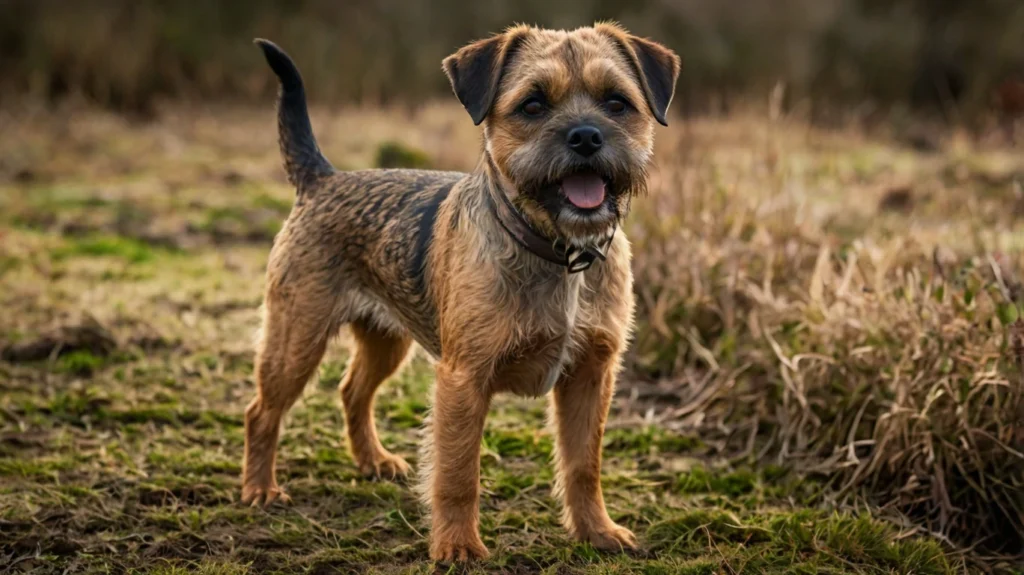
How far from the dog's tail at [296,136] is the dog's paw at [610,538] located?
2095mm

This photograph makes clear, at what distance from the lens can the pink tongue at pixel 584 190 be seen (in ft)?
12.1

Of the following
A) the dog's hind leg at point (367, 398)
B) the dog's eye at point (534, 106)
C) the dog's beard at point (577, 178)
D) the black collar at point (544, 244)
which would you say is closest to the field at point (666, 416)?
the dog's hind leg at point (367, 398)

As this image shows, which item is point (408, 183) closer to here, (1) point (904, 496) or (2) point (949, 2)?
(1) point (904, 496)

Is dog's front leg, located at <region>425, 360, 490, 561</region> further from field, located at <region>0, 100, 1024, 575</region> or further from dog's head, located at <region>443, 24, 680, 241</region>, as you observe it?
dog's head, located at <region>443, 24, 680, 241</region>

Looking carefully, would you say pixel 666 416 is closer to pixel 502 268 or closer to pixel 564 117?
pixel 502 268

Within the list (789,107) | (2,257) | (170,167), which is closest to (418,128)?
(170,167)

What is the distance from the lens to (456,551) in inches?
159

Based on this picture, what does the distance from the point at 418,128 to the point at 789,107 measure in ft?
15.9

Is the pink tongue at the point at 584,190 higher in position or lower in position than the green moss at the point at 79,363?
higher

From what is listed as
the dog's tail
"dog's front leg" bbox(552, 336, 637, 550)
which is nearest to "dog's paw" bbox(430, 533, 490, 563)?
"dog's front leg" bbox(552, 336, 637, 550)

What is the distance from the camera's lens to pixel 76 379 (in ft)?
19.8

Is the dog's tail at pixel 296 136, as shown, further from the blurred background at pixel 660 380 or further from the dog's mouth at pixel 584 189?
the dog's mouth at pixel 584 189

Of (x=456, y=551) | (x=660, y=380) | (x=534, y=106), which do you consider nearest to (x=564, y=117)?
(x=534, y=106)

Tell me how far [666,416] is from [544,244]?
2250 mm
